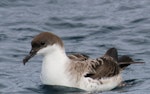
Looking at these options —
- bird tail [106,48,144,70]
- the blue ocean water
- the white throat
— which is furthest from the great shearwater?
bird tail [106,48,144,70]

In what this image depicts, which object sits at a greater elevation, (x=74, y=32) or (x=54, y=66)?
(x=54, y=66)

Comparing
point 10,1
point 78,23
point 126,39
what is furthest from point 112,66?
point 10,1

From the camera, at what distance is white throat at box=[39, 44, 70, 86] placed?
13000mm

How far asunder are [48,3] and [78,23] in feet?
7.75

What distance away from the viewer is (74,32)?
18891 millimetres

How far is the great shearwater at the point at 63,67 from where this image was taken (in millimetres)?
12961

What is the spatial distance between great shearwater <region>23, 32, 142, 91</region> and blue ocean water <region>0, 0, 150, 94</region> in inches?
9.4

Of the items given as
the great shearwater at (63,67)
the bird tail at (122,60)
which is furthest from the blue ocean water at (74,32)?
the bird tail at (122,60)

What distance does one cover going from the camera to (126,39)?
18062mm

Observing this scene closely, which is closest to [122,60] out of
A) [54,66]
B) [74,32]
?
[54,66]

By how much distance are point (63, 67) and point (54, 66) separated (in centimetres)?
18

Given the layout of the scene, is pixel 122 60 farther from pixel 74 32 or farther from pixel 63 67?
pixel 74 32

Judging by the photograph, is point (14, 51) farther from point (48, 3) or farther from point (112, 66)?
point (48, 3)

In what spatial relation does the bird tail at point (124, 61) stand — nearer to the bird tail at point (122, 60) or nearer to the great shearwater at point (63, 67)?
the bird tail at point (122, 60)
